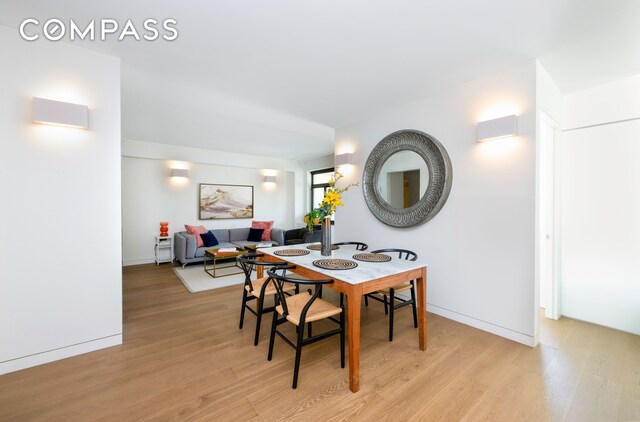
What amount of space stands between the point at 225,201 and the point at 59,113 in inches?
187

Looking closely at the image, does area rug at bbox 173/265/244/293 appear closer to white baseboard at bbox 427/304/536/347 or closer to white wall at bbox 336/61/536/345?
white wall at bbox 336/61/536/345

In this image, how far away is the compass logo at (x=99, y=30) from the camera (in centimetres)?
196

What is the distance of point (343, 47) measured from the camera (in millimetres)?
2232

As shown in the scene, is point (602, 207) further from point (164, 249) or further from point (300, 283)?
point (164, 249)

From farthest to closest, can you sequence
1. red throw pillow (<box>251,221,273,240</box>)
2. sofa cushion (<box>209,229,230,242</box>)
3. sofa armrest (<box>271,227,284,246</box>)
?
red throw pillow (<box>251,221,273,240</box>), sofa armrest (<box>271,227,284,246</box>), sofa cushion (<box>209,229,230,242</box>)

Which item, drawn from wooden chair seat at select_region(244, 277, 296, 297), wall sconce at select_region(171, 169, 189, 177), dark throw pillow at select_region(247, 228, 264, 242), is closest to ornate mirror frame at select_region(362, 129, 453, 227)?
wooden chair seat at select_region(244, 277, 296, 297)

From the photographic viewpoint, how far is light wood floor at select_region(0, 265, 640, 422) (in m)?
1.65

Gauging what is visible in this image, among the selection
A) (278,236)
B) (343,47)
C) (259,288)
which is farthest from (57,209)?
(278,236)

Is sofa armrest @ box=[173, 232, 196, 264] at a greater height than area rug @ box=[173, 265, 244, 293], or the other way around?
sofa armrest @ box=[173, 232, 196, 264]

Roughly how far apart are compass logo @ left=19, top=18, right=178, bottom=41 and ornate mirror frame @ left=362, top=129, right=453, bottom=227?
2.57m

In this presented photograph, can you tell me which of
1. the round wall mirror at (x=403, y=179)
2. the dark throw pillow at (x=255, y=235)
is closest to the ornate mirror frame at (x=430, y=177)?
the round wall mirror at (x=403, y=179)

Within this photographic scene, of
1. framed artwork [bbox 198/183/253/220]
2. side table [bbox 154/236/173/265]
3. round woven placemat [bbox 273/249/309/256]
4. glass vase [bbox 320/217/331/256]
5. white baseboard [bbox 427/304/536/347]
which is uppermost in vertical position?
framed artwork [bbox 198/183/253/220]

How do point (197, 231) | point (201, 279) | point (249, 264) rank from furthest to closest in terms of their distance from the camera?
→ point (197, 231), point (201, 279), point (249, 264)

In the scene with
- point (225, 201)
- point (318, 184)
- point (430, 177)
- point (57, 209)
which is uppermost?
point (318, 184)
